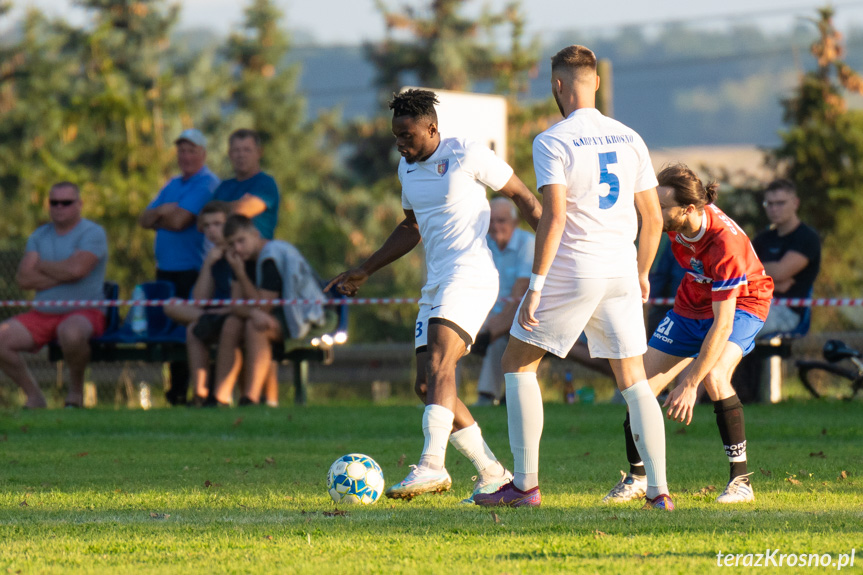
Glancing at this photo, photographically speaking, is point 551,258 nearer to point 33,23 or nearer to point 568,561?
point 568,561

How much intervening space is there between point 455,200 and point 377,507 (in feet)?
5.21

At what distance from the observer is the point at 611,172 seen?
5.52 metres

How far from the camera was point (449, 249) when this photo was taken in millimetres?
6227

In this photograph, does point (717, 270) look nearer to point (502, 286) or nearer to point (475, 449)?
point (475, 449)

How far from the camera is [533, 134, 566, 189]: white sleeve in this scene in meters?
5.40

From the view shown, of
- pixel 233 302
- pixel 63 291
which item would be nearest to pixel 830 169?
pixel 233 302

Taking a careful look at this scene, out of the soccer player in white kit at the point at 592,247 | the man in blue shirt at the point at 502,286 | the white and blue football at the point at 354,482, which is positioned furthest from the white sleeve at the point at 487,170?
the man in blue shirt at the point at 502,286

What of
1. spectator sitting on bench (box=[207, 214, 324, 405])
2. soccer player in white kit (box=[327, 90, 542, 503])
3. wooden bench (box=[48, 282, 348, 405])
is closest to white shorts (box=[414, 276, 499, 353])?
soccer player in white kit (box=[327, 90, 542, 503])

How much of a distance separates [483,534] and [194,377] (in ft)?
24.0

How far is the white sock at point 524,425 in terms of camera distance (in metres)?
5.71

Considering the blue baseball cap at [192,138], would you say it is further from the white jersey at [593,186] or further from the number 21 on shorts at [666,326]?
the white jersey at [593,186]

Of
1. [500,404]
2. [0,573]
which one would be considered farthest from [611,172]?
[500,404]

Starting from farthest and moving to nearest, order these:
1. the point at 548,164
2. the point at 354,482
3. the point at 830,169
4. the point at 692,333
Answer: the point at 830,169
the point at 692,333
the point at 354,482
the point at 548,164

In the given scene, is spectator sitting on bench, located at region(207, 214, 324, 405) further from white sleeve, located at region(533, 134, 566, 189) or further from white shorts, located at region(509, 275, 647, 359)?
white sleeve, located at region(533, 134, 566, 189)
